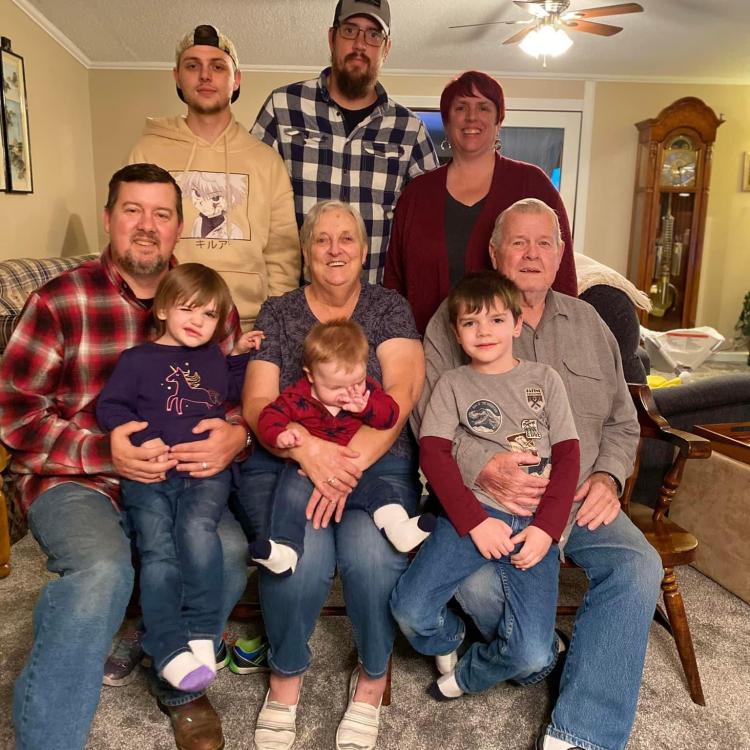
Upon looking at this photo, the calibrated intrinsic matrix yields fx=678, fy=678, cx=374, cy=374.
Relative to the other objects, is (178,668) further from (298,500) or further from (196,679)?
(298,500)

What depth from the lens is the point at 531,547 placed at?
1576mm

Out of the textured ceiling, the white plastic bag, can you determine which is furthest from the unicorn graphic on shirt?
the white plastic bag

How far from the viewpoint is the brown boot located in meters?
1.59

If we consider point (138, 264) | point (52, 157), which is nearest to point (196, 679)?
point (138, 264)

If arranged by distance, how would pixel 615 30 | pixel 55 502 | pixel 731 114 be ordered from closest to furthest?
pixel 55 502
pixel 615 30
pixel 731 114

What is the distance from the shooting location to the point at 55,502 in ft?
5.13

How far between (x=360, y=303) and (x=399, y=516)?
2.08 ft

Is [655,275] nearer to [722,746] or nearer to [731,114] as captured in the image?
[731,114]

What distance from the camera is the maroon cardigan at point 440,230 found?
223cm

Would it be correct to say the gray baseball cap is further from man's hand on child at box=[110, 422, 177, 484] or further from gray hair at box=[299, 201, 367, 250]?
man's hand on child at box=[110, 422, 177, 484]

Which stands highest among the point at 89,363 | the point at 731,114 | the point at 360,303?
the point at 731,114

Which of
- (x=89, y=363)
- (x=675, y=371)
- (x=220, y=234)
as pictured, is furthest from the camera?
(x=675, y=371)

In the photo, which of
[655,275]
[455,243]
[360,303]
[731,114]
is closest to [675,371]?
[655,275]

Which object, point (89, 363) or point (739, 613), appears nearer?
point (89, 363)
